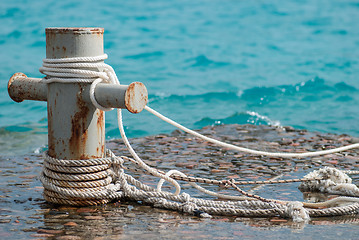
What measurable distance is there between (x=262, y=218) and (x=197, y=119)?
751cm

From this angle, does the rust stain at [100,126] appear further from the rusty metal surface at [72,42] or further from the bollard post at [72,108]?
the rusty metal surface at [72,42]

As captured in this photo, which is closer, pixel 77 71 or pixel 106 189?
pixel 77 71

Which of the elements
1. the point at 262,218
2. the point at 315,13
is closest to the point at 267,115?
the point at 262,218

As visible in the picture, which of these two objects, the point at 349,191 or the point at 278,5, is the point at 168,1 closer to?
the point at 278,5

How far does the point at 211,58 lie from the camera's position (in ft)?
51.0

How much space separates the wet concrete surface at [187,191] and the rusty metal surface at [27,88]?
0.65 meters

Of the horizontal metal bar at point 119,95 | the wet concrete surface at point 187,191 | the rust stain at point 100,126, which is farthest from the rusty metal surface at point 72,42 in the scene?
the wet concrete surface at point 187,191

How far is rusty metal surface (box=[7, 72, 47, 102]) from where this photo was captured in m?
3.36

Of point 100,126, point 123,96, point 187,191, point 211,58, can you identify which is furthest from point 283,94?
point 123,96

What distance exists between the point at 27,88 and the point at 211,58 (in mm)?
12345

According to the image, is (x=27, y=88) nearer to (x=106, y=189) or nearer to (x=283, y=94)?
(x=106, y=189)

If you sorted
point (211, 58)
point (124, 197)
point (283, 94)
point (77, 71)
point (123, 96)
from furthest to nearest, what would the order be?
1. point (211, 58)
2. point (283, 94)
3. point (124, 197)
4. point (77, 71)
5. point (123, 96)

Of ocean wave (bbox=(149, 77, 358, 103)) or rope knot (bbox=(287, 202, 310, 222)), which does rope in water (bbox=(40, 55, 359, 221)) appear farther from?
ocean wave (bbox=(149, 77, 358, 103))

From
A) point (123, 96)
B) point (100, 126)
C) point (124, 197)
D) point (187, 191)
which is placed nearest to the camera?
point (123, 96)
